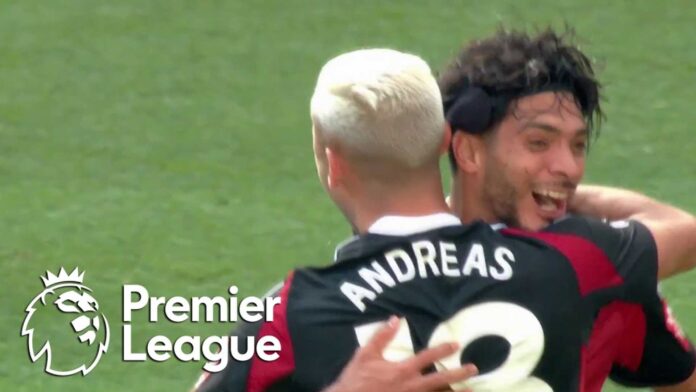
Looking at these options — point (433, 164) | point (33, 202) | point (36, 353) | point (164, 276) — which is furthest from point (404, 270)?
point (33, 202)

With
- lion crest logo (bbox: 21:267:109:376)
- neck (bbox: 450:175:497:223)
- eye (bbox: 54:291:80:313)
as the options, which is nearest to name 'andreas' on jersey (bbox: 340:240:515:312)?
neck (bbox: 450:175:497:223)

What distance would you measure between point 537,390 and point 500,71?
641 millimetres

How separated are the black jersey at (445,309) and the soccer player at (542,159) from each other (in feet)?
0.68

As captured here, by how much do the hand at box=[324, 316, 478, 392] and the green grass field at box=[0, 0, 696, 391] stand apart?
2.48 metres

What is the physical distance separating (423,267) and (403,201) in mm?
128

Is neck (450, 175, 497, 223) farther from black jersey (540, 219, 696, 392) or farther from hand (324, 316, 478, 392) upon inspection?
hand (324, 316, 478, 392)

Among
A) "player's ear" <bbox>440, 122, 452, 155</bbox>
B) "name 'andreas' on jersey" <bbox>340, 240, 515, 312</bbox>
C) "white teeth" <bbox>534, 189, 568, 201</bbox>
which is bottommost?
"name 'andreas' on jersey" <bbox>340, 240, 515, 312</bbox>

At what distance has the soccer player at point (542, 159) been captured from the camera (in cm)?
292

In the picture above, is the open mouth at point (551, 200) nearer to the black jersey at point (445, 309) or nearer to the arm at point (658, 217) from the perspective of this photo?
the arm at point (658, 217)

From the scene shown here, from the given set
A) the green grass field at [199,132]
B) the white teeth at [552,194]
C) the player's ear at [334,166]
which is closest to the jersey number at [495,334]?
the player's ear at [334,166]

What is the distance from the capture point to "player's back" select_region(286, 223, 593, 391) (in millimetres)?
2621

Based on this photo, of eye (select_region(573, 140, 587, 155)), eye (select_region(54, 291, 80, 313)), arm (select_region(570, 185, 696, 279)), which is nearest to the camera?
arm (select_region(570, 185, 696, 279))

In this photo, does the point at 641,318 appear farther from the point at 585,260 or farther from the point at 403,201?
the point at 403,201

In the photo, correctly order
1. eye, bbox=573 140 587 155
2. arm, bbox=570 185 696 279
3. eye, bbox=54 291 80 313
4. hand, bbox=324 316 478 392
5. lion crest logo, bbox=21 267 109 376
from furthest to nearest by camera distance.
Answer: eye, bbox=54 291 80 313 < lion crest logo, bbox=21 267 109 376 < eye, bbox=573 140 587 155 < arm, bbox=570 185 696 279 < hand, bbox=324 316 478 392
